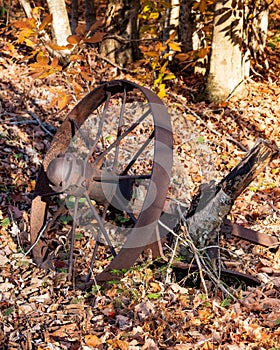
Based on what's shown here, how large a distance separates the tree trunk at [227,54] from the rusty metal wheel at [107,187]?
186cm

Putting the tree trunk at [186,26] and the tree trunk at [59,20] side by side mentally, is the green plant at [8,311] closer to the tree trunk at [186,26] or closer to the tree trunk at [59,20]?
the tree trunk at [59,20]

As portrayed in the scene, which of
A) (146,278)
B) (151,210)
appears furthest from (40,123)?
(151,210)

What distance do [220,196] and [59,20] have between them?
4.36 meters

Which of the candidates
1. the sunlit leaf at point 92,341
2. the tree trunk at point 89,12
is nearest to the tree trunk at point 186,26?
the tree trunk at point 89,12

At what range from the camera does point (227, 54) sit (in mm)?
7039

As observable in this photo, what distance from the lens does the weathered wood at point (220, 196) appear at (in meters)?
3.93

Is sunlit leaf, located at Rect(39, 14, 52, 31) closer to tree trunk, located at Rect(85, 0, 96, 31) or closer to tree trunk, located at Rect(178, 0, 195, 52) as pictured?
tree trunk, located at Rect(178, 0, 195, 52)

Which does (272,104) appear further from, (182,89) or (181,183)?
(181,183)

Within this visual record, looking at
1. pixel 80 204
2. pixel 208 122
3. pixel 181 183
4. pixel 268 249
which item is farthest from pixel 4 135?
pixel 268 249

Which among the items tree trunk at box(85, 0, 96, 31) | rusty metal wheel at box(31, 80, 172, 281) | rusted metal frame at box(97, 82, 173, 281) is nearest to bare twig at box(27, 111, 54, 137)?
rusty metal wheel at box(31, 80, 172, 281)

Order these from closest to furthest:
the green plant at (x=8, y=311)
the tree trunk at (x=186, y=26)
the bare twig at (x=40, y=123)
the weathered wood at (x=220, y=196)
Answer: the green plant at (x=8, y=311) < the weathered wood at (x=220, y=196) < the bare twig at (x=40, y=123) < the tree trunk at (x=186, y=26)

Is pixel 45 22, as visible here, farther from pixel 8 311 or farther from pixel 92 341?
pixel 92 341

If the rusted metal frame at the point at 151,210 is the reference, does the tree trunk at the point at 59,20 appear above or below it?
above

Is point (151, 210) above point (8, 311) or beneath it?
above
